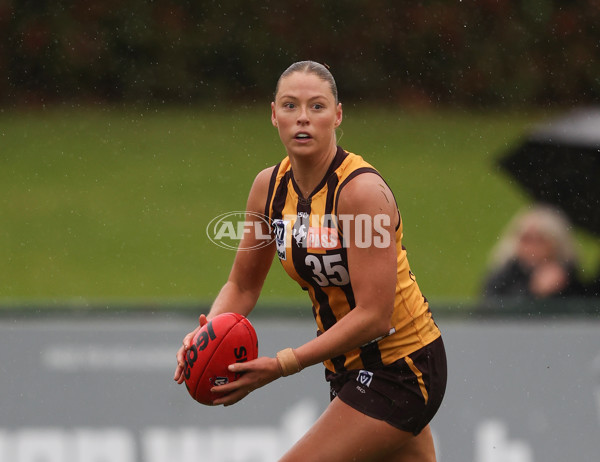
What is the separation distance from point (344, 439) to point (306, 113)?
1.18 metres

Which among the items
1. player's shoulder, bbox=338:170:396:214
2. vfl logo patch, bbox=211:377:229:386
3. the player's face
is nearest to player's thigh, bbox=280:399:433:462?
vfl logo patch, bbox=211:377:229:386

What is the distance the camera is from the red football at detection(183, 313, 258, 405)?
4098 mm

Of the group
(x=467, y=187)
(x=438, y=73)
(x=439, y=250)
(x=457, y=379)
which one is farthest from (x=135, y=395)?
(x=438, y=73)

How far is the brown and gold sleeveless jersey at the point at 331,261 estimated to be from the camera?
411cm

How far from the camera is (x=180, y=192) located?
16.2m

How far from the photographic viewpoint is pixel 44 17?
16578mm

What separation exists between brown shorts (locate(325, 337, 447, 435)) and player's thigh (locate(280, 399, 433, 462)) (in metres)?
0.03

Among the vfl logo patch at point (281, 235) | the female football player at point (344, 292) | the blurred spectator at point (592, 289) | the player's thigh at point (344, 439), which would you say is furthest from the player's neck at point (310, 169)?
the blurred spectator at point (592, 289)

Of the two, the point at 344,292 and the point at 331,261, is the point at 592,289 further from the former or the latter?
the point at 331,261

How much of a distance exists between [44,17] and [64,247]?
4024mm

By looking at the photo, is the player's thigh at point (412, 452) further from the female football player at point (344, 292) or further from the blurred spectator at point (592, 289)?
the blurred spectator at point (592, 289)

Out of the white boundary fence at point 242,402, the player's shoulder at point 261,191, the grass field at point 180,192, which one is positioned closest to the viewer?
the player's shoulder at point 261,191

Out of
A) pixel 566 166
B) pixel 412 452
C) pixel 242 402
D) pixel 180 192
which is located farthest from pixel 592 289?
pixel 180 192

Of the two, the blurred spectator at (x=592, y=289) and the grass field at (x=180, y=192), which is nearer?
the blurred spectator at (x=592, y=289)
